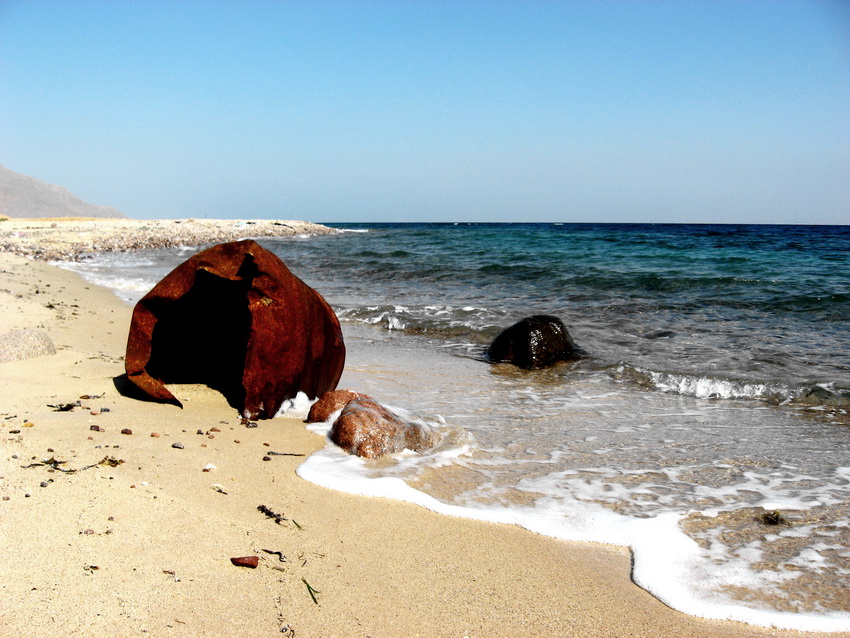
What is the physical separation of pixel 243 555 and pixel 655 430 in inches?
124

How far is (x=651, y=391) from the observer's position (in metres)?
5.42

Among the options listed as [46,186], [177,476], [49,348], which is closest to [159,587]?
[177,476]

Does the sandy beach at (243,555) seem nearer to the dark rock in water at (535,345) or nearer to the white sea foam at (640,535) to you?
the white sea foam at (640,535)

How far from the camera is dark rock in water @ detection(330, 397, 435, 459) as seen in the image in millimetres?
3408

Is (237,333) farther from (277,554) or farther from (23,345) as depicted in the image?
(277,554)

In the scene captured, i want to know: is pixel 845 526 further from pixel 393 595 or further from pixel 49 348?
pixel 49 348

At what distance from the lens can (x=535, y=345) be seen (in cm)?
645

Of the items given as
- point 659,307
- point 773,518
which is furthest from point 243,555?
point 659,307

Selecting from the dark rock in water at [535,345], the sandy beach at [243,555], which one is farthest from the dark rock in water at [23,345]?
the dark rock in water at [535,345]

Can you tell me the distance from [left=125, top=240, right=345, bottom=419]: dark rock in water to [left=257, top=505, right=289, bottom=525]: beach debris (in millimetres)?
1368

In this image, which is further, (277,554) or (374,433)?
(374,433)

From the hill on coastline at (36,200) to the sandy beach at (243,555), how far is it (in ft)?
287

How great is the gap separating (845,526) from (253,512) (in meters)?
2.70

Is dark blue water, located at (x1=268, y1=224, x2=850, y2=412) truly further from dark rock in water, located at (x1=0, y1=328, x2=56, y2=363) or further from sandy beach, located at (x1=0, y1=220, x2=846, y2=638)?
dark rock in water, located at (x1=0, y1=328, x2=56, y2=363)
